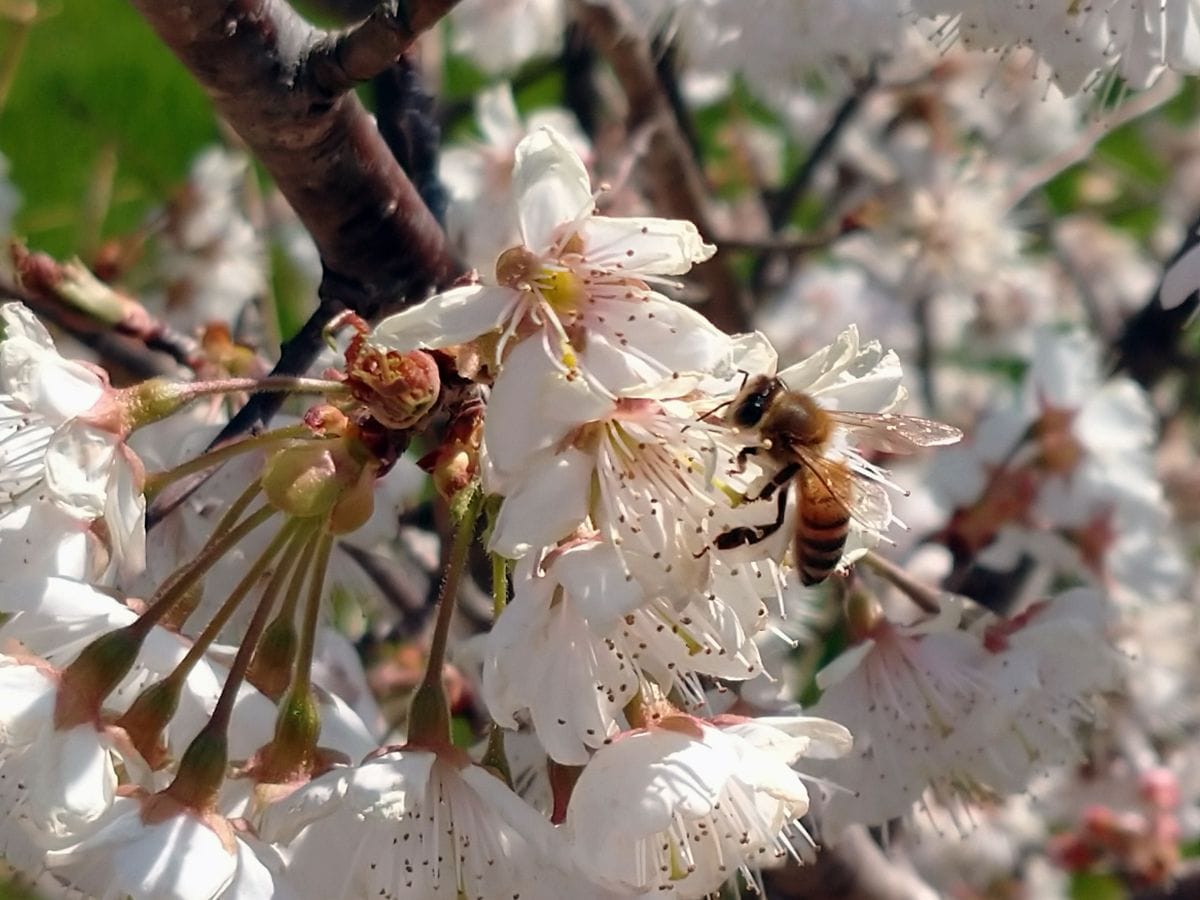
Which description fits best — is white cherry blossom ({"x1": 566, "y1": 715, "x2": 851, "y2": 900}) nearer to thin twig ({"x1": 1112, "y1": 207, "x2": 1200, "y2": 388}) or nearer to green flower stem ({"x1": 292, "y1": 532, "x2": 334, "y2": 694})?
green flower stem ({"x1": 292, "y1": 532, "x2": 334, "y2": 694})

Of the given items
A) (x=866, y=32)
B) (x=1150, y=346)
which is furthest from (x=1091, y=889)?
(x=866, y=32)

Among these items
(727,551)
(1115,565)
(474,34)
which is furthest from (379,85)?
(1115,565)

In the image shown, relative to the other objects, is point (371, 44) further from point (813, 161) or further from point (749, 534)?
point (813, 161)

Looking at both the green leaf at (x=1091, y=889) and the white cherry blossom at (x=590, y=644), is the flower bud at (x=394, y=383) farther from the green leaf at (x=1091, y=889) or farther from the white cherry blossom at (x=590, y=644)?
the green leaf at (x=1091, y=889)

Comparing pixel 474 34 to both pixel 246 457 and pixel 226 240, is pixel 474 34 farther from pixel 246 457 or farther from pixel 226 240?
pixel 246 457

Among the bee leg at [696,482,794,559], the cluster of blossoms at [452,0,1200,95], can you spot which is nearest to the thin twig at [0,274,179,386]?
the cluster of blossoms at [452,0,1200,95]

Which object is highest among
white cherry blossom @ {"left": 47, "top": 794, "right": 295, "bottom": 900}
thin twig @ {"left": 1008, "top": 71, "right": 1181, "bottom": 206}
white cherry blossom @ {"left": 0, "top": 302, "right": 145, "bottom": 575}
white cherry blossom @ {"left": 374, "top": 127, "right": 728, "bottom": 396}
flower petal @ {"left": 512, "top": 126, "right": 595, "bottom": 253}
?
flower petal @ {"left": 512, "top": 126, "right": 595, "bottom": 253}

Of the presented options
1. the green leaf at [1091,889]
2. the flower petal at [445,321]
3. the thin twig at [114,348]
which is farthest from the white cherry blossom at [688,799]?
the green leaf at [1091,889]
